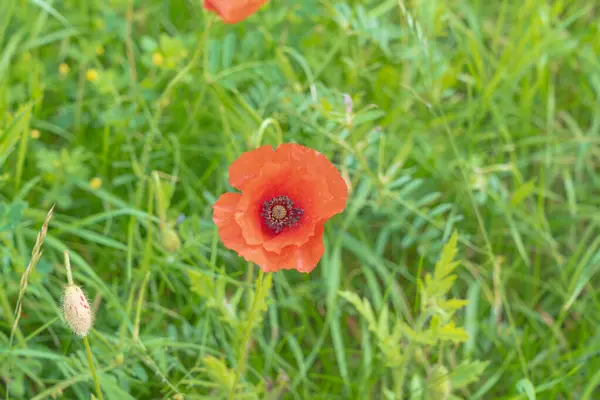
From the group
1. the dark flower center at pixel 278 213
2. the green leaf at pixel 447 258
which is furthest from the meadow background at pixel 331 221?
the dark flower center at pixel 278 213

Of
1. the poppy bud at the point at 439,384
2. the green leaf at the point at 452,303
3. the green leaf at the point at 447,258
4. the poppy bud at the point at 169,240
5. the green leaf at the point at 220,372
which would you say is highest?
the green leaf at the point at 447,258

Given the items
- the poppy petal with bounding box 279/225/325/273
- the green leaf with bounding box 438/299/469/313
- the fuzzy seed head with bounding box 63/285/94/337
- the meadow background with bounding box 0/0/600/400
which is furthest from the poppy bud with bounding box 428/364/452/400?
Answer: the fuzzy seed head with bounding box 63/285/94/337

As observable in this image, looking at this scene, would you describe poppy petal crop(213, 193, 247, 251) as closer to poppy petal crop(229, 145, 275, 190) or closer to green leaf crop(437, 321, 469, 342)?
poppy petal crop(229, 145, 275, 190)

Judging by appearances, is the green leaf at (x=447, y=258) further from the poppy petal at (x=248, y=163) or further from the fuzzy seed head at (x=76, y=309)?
the fuzzy seed head at (x=76, y=309)

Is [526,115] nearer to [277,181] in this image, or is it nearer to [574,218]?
[574,218]

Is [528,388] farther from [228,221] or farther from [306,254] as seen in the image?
[228,221]

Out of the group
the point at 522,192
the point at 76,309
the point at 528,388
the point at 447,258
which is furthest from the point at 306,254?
the point at 522,192
